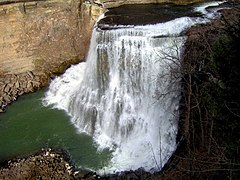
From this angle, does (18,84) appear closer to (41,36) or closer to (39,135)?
(41,36)

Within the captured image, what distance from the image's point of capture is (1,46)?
1574 cm

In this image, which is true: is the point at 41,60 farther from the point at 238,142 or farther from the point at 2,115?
the point at 238,142

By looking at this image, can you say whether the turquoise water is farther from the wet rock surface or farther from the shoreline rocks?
the wet rock surface

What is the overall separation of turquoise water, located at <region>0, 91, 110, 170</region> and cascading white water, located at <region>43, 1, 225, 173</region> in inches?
13.6

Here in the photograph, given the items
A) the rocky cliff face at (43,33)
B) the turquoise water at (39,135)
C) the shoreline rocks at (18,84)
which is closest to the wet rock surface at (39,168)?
the turquoise water at (39,135)

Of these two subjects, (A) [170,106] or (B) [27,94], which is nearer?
(A) [170,106]

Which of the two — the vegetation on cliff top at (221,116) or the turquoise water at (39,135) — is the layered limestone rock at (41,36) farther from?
the vegetation on cliff top at (221,116)

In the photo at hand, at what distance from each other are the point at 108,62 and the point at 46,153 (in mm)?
3550

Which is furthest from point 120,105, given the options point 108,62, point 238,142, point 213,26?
point 238,142

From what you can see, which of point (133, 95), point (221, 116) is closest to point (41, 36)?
point (133, 95)

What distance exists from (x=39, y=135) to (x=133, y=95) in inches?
126

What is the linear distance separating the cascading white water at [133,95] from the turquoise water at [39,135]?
35cm

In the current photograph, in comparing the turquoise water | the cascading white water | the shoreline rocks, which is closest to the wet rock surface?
the turquoise water

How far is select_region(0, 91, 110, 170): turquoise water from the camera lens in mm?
12492
